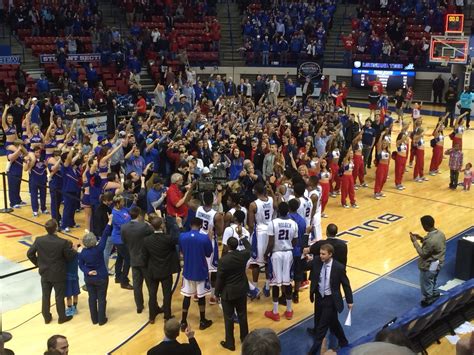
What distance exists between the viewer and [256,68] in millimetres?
31562

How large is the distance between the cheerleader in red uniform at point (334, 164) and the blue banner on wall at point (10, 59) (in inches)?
600

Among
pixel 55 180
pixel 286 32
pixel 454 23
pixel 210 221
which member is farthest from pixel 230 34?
pixel 210 221

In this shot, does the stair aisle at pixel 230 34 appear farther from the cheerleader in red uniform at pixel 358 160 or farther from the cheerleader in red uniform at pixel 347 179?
the cheerleader in red uniform at pixel 347 179

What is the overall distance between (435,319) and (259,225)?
110 inches

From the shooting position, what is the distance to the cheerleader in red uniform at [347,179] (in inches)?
522

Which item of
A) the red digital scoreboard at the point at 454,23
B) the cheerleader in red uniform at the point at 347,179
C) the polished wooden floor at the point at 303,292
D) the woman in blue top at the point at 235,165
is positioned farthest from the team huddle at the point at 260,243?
the red digital scoreboard at the point at 454,23

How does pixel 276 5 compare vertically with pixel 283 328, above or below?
above

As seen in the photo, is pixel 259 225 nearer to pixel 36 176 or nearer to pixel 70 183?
pixel 70 183

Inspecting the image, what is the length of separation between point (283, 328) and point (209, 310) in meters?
1.22

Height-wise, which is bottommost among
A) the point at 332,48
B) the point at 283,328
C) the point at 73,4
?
the point at 283,328

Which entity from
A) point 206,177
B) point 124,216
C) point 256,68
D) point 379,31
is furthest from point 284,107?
point 379,31

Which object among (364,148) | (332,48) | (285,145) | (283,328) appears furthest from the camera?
(332,48)

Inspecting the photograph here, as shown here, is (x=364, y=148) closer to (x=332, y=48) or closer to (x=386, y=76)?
(x=386, y=76)

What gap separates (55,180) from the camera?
39.0ft
